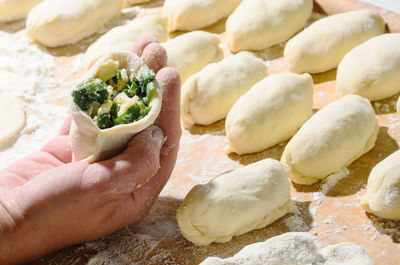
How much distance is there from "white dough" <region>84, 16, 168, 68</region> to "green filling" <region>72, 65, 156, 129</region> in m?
1.11

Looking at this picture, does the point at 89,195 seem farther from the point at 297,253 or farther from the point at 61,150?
the point at 297,253

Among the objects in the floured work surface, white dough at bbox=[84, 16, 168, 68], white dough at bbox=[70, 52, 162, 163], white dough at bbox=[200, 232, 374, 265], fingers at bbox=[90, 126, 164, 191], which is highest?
white dough at bbox=[70, 52, 162, 163]

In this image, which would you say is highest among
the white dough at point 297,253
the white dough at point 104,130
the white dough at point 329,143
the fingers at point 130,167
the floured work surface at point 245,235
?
the white dough at point 104,130

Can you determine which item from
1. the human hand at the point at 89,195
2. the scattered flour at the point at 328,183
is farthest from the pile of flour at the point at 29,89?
the scattered flour at the point at 328,183

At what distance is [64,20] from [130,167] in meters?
1.88

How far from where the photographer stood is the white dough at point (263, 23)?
3012 mm

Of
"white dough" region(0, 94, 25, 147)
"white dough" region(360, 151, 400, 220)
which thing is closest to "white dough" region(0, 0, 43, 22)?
"white dough" region(0, 94, 25, 147)

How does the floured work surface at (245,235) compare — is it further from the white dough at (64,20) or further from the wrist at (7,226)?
the white dough at (64,20)

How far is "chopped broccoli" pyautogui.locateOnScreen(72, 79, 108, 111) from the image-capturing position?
177cm

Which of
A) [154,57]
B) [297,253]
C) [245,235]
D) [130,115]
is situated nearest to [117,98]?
[130,115]

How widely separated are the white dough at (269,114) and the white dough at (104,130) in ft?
2.01

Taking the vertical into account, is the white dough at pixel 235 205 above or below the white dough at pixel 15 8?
below

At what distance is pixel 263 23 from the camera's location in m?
3.01

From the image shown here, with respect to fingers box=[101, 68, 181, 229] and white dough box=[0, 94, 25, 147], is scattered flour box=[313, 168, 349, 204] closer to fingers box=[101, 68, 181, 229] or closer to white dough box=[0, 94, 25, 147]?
fingers box=[101, 68, 181, 229]
